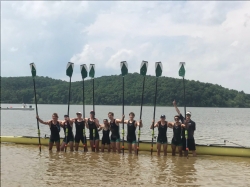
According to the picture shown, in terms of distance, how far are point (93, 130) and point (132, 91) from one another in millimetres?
35001

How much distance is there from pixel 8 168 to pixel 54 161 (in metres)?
2.21

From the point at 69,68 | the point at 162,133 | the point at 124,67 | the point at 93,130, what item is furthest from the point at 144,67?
the point at 69,68

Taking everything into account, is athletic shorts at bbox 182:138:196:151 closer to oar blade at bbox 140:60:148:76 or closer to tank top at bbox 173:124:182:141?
tank top at bbox 173:124:182:141

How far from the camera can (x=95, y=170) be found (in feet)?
36.4

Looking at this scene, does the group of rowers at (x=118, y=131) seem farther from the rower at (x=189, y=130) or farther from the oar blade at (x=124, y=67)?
the oar blade at (x=124, y=67)

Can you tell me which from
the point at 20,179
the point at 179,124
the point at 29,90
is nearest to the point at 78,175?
the point at 20,179

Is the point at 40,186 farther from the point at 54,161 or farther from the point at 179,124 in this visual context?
the point at 179,124

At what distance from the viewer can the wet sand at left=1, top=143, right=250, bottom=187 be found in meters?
9.66

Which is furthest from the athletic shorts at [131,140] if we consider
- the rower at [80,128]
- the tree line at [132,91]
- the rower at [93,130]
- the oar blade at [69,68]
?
the tree line at [132,91]

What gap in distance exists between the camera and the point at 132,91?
49.2 m

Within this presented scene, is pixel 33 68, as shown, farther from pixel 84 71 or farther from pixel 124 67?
pixel 124 67

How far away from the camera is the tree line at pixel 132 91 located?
40438 millimetres

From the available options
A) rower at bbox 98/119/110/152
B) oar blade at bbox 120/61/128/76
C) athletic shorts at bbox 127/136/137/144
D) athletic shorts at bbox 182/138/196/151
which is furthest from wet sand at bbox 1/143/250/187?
oar blade at bbox 120/61/128/76

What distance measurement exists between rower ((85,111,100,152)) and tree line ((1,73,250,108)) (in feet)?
70.6
